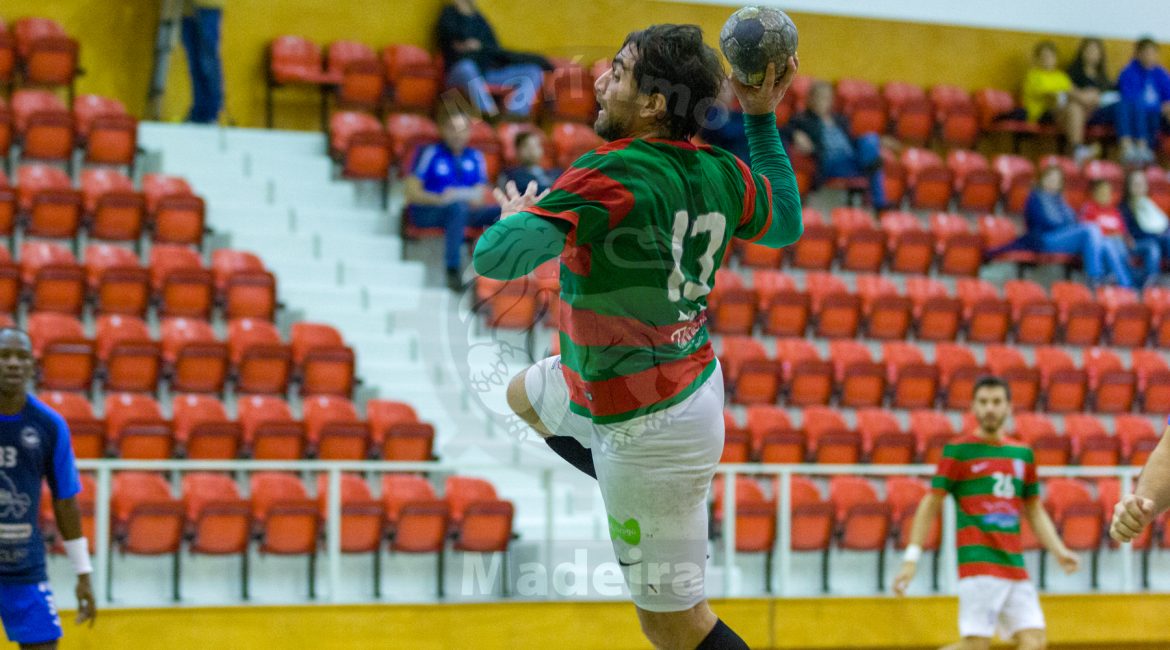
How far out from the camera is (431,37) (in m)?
13.3

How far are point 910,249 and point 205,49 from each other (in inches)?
219

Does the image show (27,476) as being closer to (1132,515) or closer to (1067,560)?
(1132,515)

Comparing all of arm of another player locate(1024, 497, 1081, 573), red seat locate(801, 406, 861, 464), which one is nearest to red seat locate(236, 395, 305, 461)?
red seat locate(801, 406, 861, 464)

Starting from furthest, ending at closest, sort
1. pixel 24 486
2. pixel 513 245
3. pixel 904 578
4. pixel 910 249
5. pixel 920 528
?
pixel 910 249
pixel 920 528
pixel 904 578
pixel 24 486
pixel 513 245

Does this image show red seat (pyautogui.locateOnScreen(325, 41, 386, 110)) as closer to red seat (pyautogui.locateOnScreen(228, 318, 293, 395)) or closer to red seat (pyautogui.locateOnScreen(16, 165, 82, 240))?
red seat (pyautogui.locateOnScreen(16, 165, 82, 240))

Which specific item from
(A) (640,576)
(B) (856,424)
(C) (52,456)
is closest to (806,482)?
(B) (856,424)

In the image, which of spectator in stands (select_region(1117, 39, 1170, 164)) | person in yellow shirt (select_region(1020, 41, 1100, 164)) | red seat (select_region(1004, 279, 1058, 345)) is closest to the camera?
red seat (select_region(1004, 279, 1058, 345))

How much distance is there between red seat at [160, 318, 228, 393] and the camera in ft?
28.0

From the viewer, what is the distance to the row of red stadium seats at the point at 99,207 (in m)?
9.42

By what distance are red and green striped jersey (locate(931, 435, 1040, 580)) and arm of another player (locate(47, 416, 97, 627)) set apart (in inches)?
142

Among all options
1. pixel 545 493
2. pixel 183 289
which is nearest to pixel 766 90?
pixel 545 493

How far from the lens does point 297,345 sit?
9.16 meters

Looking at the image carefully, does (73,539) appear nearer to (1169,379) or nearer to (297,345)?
(297,345)

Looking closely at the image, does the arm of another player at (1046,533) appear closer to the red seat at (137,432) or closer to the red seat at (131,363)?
the red seat at (137,432)
